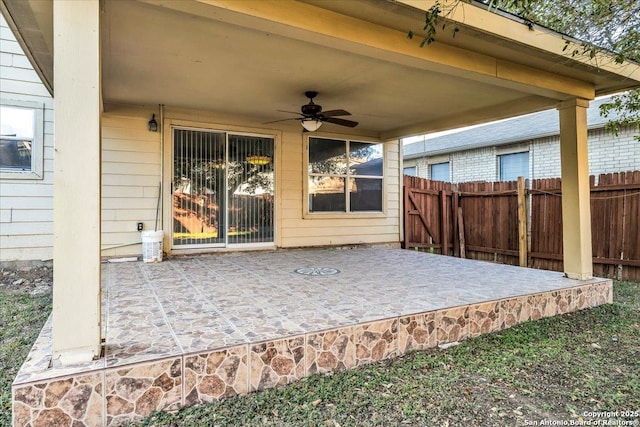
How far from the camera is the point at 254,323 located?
2619 millimetres

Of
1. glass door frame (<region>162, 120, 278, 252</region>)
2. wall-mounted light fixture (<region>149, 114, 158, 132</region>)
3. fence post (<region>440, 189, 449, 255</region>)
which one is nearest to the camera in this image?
wall-mounted light fixture (<region>149, 114, 158, 132</region>)

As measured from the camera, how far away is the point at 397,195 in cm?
805

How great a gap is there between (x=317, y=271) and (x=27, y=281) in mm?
3847

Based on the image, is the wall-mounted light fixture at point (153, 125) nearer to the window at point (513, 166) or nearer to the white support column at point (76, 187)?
the white support column at point (76, 187)

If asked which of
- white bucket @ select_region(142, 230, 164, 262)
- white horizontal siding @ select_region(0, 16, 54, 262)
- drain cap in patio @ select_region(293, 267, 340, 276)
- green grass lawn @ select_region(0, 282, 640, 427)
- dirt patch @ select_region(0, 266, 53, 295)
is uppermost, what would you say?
white horizontal siding @ select_region(0, 16, 54, 262)

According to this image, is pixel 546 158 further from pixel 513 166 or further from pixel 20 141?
pixel 20 141

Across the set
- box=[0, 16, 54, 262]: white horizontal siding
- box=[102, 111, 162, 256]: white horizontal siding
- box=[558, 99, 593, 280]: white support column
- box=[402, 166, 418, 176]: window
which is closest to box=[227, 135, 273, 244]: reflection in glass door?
box=[102, 111, 162, 256]: white horizontal siding

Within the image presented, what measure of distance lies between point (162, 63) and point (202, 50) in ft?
2.19

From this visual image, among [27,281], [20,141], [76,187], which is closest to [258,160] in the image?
[20,141]

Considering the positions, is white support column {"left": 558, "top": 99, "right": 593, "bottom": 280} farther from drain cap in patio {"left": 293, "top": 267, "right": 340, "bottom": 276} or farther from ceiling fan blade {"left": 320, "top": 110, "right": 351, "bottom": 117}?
drain cap in patio {"left": 293, "top": 267, "right": 340, "bottom": 276}

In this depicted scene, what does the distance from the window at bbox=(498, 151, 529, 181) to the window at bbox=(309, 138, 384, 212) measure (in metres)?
4.49

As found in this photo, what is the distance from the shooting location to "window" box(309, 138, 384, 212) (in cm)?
715

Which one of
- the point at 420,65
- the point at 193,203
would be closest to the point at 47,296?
the point at 193,203

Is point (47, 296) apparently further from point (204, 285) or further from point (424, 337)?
point (424, 337)
